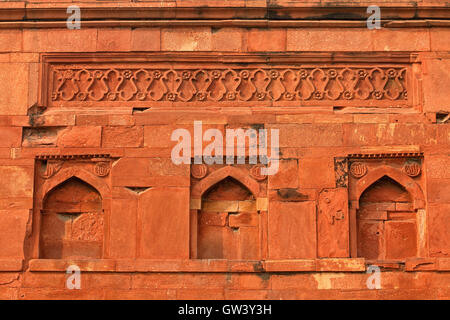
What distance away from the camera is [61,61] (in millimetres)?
9062

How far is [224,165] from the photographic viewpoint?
8758 millimetres

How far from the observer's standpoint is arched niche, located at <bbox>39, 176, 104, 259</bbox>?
8.77m

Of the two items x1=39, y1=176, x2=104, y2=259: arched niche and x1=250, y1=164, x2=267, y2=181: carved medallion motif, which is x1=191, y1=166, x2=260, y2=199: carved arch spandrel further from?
x1=39, y1=176, x2=104, y2=259: arched niche

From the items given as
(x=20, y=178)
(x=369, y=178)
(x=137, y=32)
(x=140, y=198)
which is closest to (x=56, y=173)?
(x=20, y=178)

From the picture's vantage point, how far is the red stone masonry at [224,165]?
847 centimetres

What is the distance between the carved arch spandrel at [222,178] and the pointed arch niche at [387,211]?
109cm

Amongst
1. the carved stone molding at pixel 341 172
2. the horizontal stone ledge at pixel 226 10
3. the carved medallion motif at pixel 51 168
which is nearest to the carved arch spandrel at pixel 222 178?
the carved stone molding at pixel 341 172

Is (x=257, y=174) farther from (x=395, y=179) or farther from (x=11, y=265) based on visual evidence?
(x=11, y=265)

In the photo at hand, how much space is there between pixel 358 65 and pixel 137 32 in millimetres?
2578

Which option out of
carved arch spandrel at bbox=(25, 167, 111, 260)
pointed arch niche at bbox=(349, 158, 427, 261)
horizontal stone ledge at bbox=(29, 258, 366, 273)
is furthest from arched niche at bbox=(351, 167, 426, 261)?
carved arch spandrel at bbox=(25, 167, 111, 260)

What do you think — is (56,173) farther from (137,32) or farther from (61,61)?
(137,32)

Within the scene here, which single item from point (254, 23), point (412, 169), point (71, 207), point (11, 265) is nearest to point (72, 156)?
point (71, 207)

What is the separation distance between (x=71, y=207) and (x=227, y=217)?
1.77 metres

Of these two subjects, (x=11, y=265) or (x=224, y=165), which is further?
(x=224, y=165)
